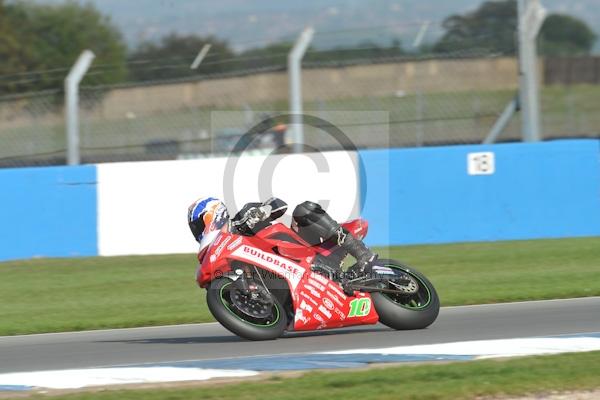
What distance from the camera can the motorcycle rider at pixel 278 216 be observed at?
8648 mm

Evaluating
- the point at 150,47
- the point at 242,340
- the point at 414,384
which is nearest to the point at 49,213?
the point at 242,340

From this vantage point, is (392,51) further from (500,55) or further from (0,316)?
(0,316)

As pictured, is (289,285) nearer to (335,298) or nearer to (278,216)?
(335,298)

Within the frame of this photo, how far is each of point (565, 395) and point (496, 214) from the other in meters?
9.45

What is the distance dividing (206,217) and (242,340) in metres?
1.04

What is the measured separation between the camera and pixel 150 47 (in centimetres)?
3394

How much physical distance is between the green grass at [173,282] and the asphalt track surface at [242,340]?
2.32 feet

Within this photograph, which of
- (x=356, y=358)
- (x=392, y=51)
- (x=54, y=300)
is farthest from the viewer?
(x=392, y=51)

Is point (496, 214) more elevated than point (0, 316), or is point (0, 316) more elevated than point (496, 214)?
point (496, 214)

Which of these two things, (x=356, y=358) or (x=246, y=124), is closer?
(x=356, y=358)

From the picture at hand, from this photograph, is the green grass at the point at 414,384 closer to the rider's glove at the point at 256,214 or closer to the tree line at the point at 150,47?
the rider's glove at the point at 256,214

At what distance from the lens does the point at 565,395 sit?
6.49 meters

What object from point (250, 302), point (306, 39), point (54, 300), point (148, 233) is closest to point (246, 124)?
point (306, 39)

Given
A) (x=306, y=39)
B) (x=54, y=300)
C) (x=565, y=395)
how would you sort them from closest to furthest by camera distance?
1. (x=565, y=395)
2. (x=54, y=300)
3. (x=306, y=39)
